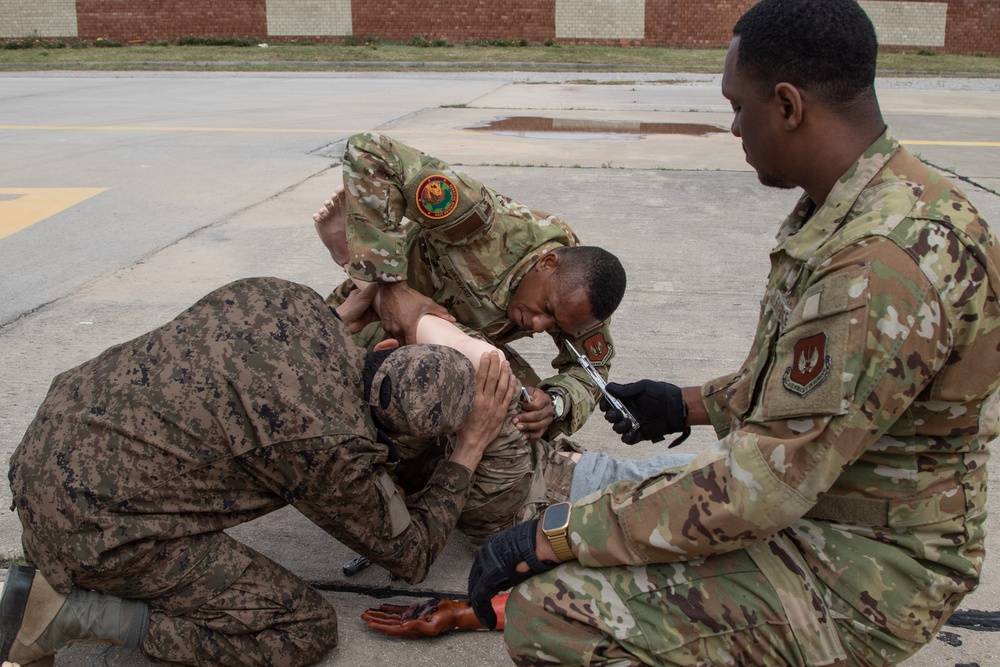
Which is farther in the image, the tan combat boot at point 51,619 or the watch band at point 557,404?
the watch band at point 557,404

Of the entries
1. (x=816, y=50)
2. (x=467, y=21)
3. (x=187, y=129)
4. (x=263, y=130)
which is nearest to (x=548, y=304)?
(x=816, y=50)

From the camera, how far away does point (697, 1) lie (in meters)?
25.4

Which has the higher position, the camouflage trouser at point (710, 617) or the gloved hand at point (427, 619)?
the camouflage trouser at point (710, 617)

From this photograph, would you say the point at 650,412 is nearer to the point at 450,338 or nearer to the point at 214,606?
the point at 450,338

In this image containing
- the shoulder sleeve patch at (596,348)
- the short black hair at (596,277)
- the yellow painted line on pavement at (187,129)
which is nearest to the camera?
the short black hair at (596,277)

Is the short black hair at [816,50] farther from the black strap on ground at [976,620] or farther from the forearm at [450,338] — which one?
the black strap on ground at [976,620]

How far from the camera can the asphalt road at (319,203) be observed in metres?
2.93

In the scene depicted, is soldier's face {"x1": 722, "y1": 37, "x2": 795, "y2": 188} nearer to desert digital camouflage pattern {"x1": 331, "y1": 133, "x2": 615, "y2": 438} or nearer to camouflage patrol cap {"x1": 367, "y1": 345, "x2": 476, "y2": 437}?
camouflage patrol cap {"x1": 367, "y1": 345, "x2": 476, "y2": 437}

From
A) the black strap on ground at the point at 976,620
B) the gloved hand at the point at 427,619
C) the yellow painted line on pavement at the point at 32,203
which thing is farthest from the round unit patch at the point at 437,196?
the yellow painted line on pavement at the point at 32,203

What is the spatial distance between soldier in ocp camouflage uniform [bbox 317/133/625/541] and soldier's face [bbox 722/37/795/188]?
3.46ft

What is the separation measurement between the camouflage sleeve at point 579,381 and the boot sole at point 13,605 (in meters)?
1.50

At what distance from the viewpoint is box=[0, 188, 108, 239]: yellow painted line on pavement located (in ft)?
21.0

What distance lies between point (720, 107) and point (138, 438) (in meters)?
12.2

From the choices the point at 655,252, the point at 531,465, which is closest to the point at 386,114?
the point at 655,252
